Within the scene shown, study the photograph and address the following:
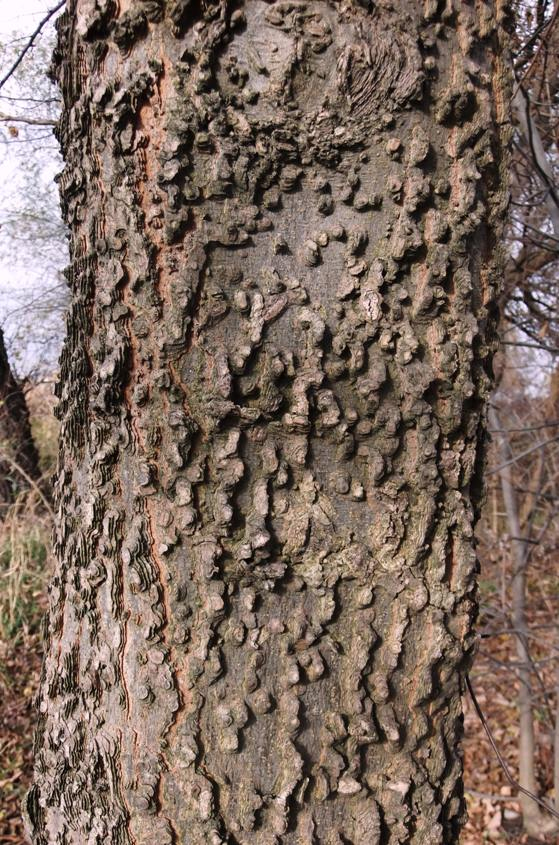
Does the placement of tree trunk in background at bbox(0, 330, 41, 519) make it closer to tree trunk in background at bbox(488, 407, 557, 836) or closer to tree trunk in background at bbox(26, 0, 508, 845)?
tree trunk in background at bbox(488, 407, 557, 836)

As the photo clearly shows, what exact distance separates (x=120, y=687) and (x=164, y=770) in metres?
0.15

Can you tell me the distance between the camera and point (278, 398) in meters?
1.00

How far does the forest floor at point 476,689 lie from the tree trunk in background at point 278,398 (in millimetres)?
2867

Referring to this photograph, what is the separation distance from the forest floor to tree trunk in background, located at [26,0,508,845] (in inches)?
113

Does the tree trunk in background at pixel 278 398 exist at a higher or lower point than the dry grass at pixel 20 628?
higher

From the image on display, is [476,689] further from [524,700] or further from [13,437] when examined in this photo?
[13,437]

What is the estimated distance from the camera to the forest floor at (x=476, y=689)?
382 cm

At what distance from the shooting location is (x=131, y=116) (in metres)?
1.00

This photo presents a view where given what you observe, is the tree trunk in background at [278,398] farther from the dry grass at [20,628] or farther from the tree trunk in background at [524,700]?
the dry grass at [20,628]

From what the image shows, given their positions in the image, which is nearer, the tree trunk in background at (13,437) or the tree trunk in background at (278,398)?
the tree trunk in background at (278,398)

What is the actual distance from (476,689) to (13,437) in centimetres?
447

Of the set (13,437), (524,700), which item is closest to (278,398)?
(524,700)

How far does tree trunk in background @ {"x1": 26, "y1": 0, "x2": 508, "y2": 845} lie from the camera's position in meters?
0.97

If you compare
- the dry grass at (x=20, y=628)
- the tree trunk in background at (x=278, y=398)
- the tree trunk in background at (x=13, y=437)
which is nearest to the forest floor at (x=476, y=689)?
the dry grass at (x=20, y=628)
